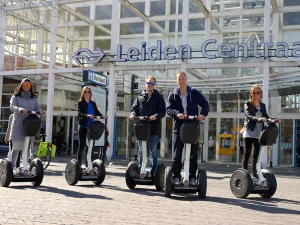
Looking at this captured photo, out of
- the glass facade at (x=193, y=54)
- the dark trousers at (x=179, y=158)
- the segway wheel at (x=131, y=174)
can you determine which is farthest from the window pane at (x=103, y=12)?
the dark trousers at (x=179, y=158)

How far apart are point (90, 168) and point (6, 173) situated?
1601 mm

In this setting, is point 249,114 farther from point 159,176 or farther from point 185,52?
point 185,52

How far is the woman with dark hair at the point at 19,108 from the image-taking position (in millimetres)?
7535

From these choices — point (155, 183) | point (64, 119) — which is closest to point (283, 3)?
point (64, 119)

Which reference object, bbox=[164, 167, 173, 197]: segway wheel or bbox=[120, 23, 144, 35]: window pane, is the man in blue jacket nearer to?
bbox=[164, 167, 173, 197]: segway wheel

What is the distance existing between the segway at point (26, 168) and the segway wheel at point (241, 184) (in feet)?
11.0

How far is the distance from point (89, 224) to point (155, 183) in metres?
2.96

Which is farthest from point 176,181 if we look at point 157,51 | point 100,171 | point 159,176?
point 157,51

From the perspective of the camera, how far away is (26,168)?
24.6 feet

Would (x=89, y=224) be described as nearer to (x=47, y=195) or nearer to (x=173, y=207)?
(x=173, y=207)

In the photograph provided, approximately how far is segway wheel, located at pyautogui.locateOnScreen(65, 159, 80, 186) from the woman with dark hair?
98 cm

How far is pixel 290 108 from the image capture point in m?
18.8

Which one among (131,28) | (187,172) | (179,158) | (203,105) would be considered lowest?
(187,172)

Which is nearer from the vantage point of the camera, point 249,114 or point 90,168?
point 249,114
